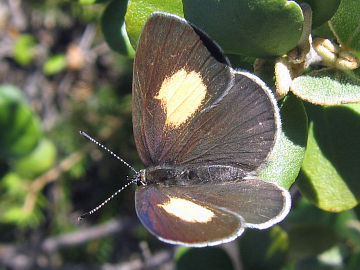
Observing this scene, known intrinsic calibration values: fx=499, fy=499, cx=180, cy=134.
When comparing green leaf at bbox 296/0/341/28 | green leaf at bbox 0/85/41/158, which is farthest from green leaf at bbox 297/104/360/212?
green leaf at bbox 0/85/41/158

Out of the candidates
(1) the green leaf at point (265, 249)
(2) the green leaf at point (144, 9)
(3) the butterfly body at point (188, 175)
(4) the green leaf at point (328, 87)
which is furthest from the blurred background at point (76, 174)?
(2) the green leaf at point (144, 9)

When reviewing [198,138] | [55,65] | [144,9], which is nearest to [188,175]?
[198,138]

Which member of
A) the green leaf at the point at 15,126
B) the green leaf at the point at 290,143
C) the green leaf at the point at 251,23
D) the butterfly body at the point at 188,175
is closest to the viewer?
the green leaf at the point at 251,23

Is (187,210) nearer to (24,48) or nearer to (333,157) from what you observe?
(333,157)

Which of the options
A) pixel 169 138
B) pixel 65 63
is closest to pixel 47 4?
pixel 65 63

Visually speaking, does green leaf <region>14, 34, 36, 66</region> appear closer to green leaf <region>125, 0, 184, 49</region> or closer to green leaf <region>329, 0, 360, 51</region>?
green leaf <region>125, 0, 184, 49</region>

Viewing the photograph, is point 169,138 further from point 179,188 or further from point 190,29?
point 190,29

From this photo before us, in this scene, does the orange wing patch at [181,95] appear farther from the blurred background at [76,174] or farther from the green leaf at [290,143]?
the blurred background at [76,174]
